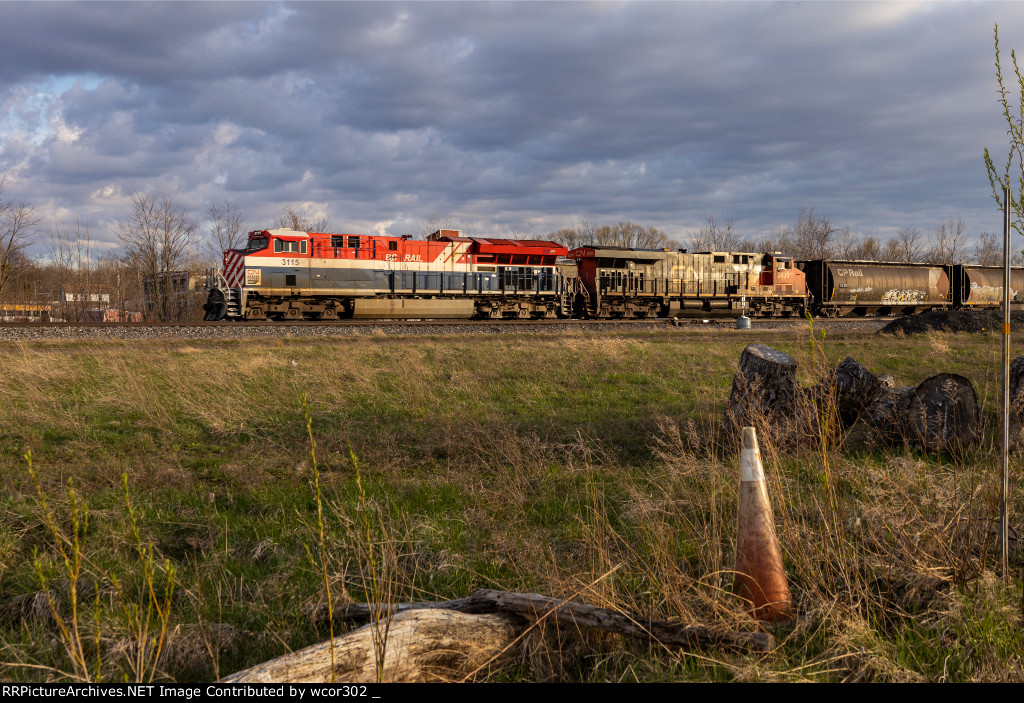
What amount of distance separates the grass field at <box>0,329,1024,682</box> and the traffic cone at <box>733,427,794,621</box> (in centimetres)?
13

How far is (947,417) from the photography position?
576cm

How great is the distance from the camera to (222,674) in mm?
2689

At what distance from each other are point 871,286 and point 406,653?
127 ft

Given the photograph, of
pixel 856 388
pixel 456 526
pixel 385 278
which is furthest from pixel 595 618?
pixel 385 278

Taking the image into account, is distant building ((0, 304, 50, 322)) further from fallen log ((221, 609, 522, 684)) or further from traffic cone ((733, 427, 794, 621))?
traffic cone ((733, 427, 794, 621))

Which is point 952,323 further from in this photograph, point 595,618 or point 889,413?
point 595,618

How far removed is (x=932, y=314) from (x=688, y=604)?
980 inches

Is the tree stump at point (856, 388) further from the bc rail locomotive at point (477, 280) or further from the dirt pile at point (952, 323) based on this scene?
the bc rail locomotive at point (477, 280)

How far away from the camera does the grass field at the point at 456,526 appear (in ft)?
8.63

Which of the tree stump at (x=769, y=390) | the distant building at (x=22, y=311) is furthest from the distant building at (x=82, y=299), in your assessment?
the tree stump at (x=769, y=390)

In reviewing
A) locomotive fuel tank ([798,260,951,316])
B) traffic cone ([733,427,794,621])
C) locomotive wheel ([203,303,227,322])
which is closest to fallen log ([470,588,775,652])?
traffic cone ([733,427,794,621])

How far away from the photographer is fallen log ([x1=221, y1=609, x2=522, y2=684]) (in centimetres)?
226
